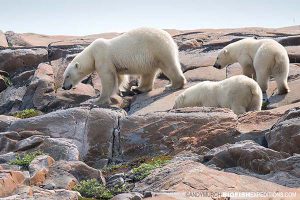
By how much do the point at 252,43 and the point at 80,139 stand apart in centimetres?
863

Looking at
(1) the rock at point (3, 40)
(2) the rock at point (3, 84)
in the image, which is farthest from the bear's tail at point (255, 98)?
(1) the rock at point (3, 40)

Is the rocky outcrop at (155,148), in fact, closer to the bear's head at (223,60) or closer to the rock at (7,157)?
the rock at (7,157)

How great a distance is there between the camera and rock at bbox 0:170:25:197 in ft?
23.2

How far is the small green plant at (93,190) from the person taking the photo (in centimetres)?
743

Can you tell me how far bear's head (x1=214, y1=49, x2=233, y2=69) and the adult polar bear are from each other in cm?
224

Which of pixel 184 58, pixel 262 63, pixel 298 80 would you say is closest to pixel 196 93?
pixel 262 63

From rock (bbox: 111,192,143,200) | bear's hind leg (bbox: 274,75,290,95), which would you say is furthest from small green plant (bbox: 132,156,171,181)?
bear's hind leg (bbox: 274,75,290,95)

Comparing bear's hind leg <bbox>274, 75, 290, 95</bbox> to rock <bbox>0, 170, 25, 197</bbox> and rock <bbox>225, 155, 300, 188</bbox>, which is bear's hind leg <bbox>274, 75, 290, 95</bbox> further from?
rock <bbox>0, 170, 25, 197</bbox>

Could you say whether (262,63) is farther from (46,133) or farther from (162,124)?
(46,133)

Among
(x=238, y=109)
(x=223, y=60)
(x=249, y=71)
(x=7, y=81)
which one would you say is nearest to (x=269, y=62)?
(x=249, y=71)

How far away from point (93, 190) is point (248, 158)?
7.29 feet

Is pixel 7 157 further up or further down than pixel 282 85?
further down

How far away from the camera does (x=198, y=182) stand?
7.11 metres

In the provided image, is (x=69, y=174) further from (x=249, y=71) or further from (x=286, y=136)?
(x=249, y=71)
